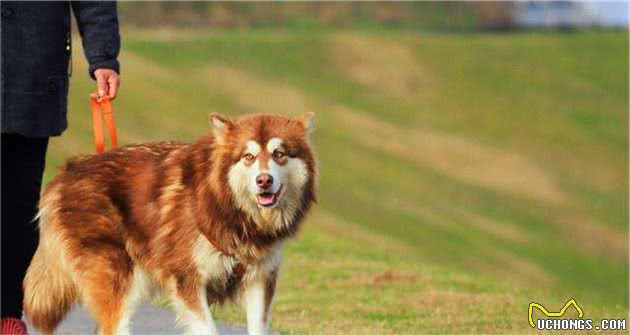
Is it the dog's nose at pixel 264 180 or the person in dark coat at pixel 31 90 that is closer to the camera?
the dog's nose at pixel 264 180

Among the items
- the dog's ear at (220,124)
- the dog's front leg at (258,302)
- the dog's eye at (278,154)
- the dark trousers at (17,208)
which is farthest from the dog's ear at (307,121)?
the dark trousers at (17,208)

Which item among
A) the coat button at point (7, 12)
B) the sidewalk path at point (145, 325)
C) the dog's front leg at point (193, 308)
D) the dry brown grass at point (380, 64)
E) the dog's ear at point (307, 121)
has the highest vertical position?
the dry brown grass at point (380, 64)

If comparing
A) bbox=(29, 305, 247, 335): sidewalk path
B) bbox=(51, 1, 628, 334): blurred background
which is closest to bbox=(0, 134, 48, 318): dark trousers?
bbox=(29, 305, 247, 335): sidewalk path

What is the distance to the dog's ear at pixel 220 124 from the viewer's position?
8.98 meters

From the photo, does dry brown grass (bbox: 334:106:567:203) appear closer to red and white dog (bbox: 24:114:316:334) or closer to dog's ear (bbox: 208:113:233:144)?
red and white dog (bbox: 24:114:316:334)

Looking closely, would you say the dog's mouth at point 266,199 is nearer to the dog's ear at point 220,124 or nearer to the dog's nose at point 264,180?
the dog's nose at point 264,180

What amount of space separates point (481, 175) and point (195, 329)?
52.1 meters

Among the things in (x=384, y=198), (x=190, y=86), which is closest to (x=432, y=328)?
(x=384, y=198)

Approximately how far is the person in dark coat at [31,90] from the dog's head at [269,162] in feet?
3.07

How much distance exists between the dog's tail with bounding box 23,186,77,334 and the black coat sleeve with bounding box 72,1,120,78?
32.2 inches

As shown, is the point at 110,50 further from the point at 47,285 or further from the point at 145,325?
the point at 145,325

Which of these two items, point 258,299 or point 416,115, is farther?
point 416,115

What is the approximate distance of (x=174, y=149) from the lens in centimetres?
946

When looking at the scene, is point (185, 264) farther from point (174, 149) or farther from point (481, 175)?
point (481, 175)
